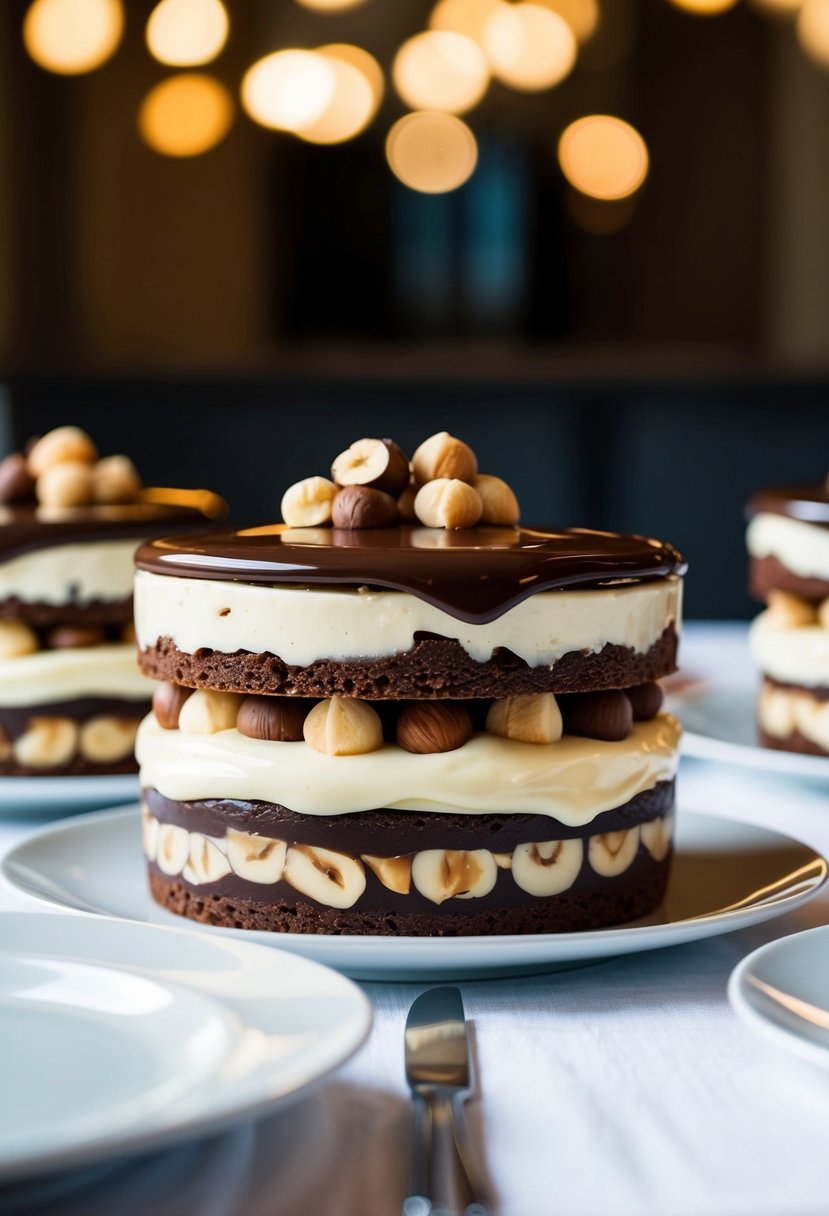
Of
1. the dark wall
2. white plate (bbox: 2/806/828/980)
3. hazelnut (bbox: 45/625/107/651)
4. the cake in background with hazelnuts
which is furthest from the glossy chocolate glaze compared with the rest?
the dark wall

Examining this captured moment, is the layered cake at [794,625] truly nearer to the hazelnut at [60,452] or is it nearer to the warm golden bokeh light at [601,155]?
the hazelnut at [60,452]

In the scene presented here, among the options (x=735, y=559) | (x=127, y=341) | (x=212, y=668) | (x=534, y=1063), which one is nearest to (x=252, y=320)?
(x=127, y=341)

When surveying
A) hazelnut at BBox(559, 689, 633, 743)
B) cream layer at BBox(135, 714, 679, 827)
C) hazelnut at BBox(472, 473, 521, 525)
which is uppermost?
hazelnut at BBox(472, 473, 521, 525)

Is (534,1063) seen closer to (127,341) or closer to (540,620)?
(540,620)

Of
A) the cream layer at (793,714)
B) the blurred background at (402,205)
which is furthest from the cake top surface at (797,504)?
the blurred background at (402,205)

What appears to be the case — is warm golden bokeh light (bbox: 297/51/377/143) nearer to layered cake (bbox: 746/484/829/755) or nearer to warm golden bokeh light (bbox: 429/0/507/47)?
warm golden bokeh light (bbox: 429/0/507/47)
